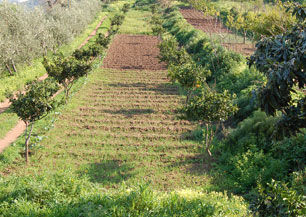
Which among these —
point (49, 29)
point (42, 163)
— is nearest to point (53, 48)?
point (49, 29)

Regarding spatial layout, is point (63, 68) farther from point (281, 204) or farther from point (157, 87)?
point (281, 204)

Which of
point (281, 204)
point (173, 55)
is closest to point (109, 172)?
point (281, 204)

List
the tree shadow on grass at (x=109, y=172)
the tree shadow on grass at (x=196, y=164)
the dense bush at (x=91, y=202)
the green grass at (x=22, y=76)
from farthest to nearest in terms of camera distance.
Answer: the green grass at (x=22, y=76) < the tree shadow on grass at (x=196, y=164) < the tree shadow on grass at (x=109, y=172) < the dense bush at (x=91, y=202)

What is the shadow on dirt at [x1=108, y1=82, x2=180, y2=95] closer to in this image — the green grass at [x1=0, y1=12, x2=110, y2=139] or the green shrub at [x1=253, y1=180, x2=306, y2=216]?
the green grass at [x1=0, y1=12, x2=110, y2=139]

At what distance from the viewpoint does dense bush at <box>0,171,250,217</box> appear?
674 centimetres

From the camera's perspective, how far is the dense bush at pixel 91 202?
22.1 ft

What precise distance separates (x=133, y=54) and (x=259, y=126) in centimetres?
2235

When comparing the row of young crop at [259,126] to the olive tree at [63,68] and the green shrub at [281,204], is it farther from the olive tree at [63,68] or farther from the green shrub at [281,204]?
the olive tree at [63,68]

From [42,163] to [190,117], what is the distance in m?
6.28

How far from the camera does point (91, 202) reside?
7184mm

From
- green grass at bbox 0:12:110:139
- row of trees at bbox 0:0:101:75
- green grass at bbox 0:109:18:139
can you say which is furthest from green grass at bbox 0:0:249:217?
row of trees at bbox 0:0:101:75

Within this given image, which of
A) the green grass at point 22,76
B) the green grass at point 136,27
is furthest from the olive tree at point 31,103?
the green grass at point 136,27

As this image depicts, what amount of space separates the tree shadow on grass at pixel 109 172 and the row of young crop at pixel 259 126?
3.35 m

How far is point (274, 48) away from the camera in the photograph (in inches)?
205
